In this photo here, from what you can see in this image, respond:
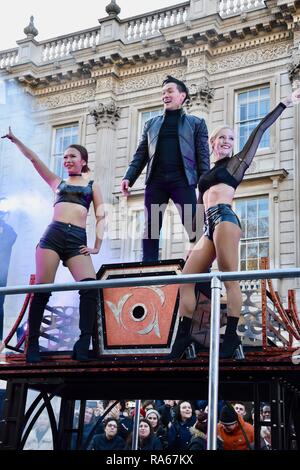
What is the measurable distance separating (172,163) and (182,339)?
179cm

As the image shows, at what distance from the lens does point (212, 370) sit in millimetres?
3441

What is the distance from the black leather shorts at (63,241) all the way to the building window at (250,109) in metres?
13.0

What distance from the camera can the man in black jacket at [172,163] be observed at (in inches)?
215

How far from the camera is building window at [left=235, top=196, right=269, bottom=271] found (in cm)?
1659

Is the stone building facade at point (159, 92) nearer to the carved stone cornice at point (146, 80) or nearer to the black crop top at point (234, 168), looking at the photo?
the carved stone cornice at point (146, 80)

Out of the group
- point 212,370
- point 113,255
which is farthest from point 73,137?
point 212,370

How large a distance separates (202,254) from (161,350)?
76 centimetres

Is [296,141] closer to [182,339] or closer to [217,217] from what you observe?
[217,217]

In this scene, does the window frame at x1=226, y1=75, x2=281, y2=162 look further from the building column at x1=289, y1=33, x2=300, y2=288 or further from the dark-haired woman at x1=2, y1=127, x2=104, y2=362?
the dark-haired woman at x1=2, y1=127, x2=104, y2=362

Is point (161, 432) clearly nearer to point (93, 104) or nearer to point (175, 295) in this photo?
point (175, 295)

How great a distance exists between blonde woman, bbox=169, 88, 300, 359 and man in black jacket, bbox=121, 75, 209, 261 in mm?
385

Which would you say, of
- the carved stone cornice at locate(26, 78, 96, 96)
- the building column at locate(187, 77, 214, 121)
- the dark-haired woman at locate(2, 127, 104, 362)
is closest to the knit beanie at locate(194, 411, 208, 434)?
the dark-haired woman at locate(2, 127, 104, 362)

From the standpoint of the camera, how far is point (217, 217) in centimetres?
469
